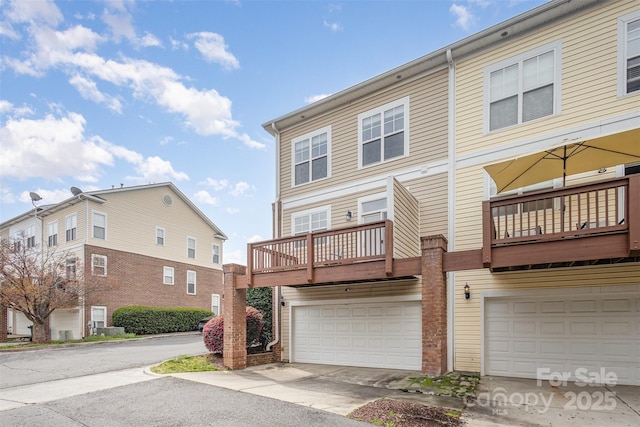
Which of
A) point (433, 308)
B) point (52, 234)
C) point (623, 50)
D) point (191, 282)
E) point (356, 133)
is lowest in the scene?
point (191, 282)

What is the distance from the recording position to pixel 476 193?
31.6 feet

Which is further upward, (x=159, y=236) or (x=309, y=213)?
(x=309, y=213)

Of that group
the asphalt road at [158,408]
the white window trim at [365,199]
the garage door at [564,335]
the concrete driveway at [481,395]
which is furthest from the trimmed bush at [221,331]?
the garage door at [564,335]

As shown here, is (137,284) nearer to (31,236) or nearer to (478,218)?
(31,236)

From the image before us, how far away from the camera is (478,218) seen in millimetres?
9523

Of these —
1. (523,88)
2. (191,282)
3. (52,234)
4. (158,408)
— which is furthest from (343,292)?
(52,234)

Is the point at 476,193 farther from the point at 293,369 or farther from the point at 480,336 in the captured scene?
the point at 293,369

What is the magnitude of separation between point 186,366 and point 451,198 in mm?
8254

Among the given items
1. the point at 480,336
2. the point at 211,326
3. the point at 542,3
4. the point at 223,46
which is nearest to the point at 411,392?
the point at 480,336

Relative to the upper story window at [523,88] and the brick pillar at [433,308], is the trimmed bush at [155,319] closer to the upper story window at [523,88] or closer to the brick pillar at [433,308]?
the brick pillar at [433,308]

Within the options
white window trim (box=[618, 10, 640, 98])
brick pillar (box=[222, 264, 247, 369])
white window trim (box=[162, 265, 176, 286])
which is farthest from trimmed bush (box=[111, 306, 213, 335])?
white window trim (box=[618, 10, 640, 98])

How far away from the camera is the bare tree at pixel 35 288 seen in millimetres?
17875

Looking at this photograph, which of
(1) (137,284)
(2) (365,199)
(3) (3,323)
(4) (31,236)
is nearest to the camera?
(2) (365,199)

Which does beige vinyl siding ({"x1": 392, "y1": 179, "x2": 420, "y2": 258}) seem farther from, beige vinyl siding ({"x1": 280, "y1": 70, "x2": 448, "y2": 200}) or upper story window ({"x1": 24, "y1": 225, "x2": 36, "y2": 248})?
upper story window ({"x1": 24, "y1": 225, "x2": 36, "y2": 248})
